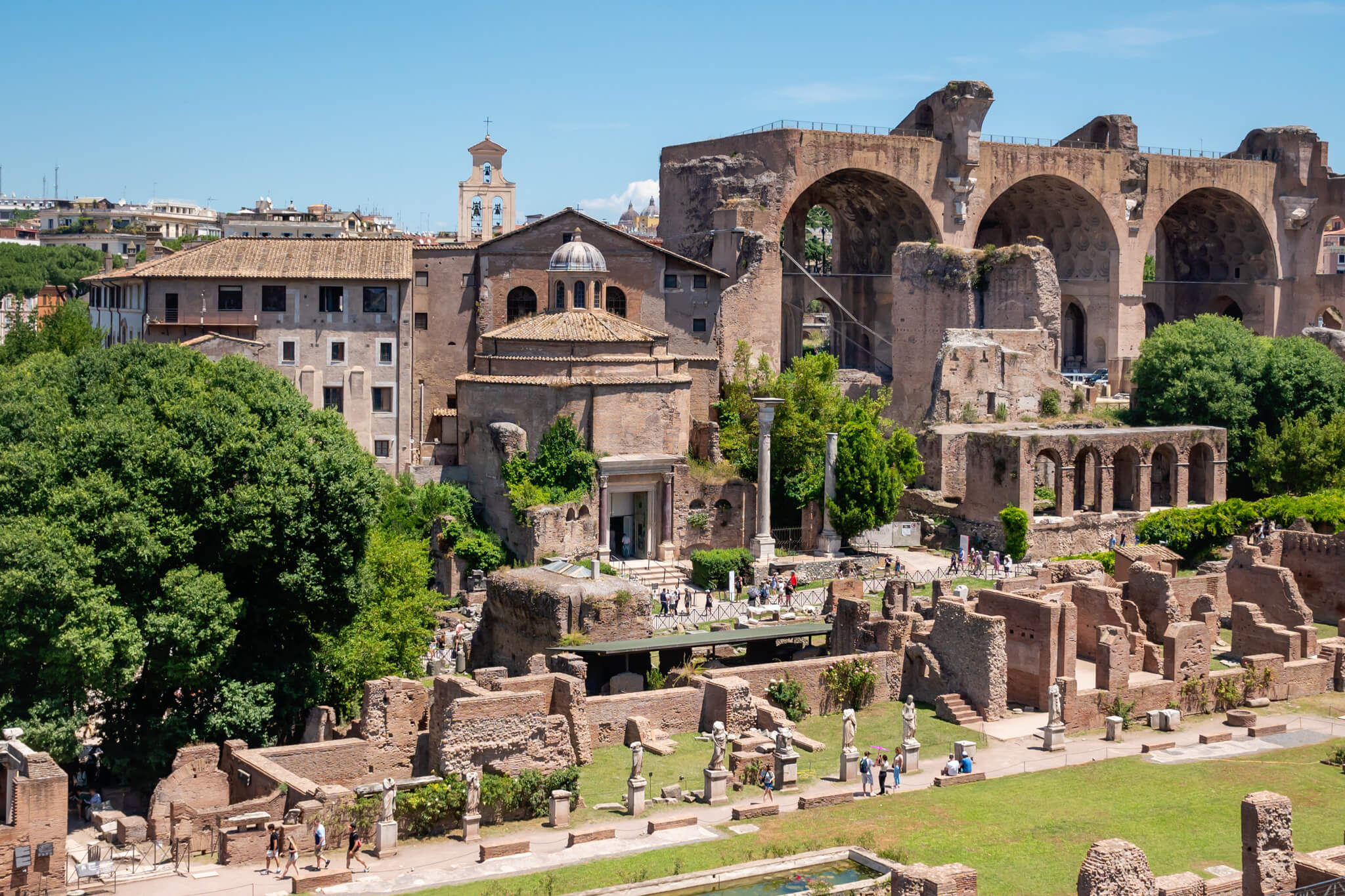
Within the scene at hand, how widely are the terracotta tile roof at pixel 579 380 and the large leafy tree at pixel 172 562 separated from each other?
1531 cm

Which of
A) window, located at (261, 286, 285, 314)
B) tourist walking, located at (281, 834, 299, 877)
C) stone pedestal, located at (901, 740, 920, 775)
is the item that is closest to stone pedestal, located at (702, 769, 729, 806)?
stone pedestal, located at (901, 740, 920, 775)

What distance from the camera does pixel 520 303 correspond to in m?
59.7

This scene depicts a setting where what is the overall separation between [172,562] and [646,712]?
1025 cm

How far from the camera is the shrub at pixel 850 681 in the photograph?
37844 mm

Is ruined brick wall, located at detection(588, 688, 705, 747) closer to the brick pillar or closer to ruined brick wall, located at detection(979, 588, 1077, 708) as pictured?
ruined brick wall, located at detection(979, 588, 1077, 708)

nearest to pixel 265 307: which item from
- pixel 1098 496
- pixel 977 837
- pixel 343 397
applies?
Answer: pixel 343 397

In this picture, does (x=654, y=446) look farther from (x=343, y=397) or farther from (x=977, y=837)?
(x=977, y=837)

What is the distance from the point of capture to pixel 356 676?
36.5 meters

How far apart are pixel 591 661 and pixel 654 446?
1645 centimetres

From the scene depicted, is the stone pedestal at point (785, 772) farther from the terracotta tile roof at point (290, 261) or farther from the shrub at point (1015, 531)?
the terracotta tile roof at point (290, 261)

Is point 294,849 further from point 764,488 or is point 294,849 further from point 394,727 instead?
point 764,488

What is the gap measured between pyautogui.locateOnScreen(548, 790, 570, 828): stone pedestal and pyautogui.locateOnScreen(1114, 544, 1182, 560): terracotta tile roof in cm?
2396

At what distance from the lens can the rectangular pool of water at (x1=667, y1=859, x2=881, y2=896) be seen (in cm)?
2539

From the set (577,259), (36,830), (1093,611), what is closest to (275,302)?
(577,259)
